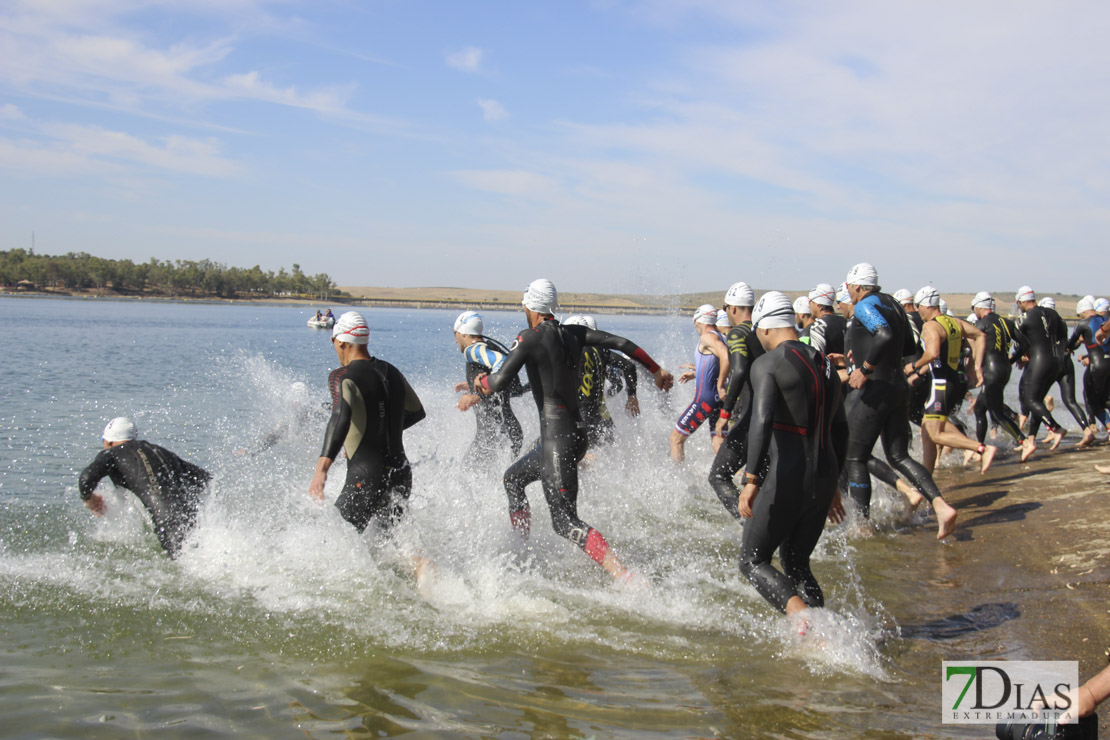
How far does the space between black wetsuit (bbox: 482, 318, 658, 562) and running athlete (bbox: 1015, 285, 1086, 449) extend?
29.0ft

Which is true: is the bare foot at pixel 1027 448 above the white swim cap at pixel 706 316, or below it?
below

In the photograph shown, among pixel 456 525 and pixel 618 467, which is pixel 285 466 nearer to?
pixel 618 467

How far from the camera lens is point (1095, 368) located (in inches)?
483

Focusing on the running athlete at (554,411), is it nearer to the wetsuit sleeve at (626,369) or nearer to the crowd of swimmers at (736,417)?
the crowd of swimmers at (736,417)

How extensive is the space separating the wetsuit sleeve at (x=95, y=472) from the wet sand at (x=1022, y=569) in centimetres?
585

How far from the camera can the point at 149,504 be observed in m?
6.23

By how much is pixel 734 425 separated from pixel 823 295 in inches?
106

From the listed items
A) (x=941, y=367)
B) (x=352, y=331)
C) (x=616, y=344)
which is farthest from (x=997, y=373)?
(x=352, y=331)

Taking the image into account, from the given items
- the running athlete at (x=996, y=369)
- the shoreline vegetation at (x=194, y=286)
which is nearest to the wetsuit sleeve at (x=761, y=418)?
the running athlete at (x=996, y=369)

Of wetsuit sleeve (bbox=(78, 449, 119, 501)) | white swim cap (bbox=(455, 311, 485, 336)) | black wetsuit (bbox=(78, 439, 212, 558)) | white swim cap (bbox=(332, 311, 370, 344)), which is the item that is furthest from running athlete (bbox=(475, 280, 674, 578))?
wetsuit sleeve (bbox=(78, 449, 119, 501))

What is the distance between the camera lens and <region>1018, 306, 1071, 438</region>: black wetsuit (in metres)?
11.7

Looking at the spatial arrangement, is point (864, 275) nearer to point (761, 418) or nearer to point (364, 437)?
point (761, 418)

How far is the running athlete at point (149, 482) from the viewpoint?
622 centimetres

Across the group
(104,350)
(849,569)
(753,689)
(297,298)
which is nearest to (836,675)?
(753,689)
